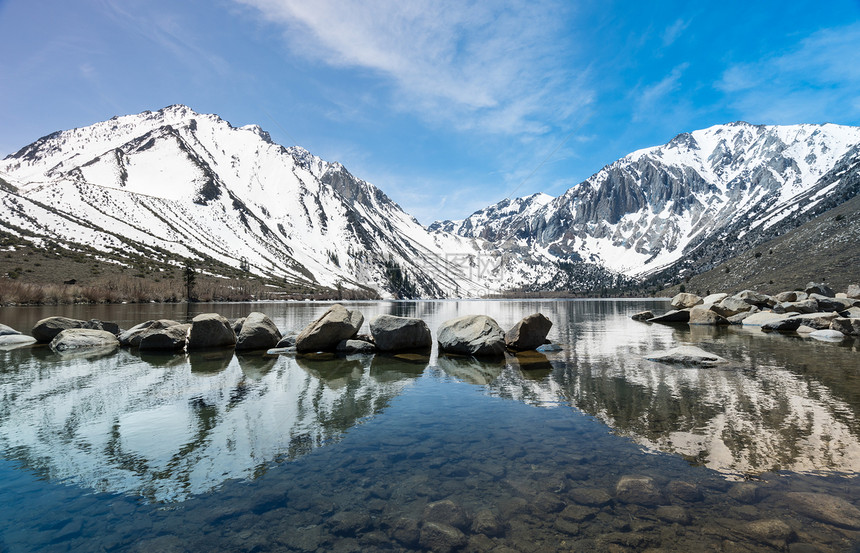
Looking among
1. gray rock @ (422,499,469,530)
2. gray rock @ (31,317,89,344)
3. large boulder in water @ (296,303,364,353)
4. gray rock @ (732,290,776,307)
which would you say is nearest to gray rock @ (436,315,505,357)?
large boulder in water @ (296,303,364,353)

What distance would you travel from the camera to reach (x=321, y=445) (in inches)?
477

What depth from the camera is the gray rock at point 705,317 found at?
5519 centimetres

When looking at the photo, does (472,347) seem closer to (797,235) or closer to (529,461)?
(529,461)

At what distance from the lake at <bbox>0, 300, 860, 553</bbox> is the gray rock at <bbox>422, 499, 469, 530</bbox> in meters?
0.04

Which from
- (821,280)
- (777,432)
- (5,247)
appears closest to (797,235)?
(821,280)

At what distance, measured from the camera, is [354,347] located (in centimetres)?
3083

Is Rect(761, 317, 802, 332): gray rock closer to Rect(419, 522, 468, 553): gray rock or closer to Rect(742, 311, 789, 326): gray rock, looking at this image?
Rect(742, 311, 789, 326): gray rock

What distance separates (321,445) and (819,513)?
11.5m

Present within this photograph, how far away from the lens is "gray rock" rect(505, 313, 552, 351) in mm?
32781

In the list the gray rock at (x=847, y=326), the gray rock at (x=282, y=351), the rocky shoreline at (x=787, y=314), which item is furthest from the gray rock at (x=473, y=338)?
the gray rock at (x=847, y=326)

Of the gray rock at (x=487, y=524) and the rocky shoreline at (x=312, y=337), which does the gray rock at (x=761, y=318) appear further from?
the gray rock at (x=487, y=524)

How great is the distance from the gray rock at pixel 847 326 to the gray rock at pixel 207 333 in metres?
55.3

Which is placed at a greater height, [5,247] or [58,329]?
[5,247]

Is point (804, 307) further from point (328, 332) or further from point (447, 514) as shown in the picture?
point (447, 514)
